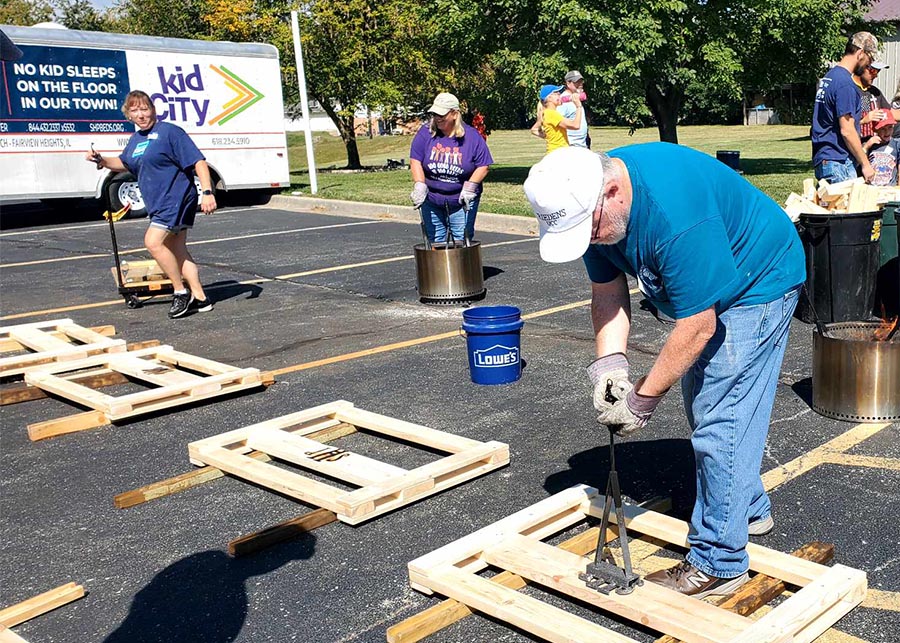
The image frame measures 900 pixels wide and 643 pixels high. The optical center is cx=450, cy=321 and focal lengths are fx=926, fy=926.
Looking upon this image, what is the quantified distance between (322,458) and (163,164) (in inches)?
189

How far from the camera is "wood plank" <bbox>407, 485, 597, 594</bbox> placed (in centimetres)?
362

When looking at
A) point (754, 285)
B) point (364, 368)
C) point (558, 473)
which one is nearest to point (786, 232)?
point (754, 285)

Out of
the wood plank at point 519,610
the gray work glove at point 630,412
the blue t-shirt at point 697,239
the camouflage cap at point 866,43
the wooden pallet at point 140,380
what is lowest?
the wood plank at point 519,610

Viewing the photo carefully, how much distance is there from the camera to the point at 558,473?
4.73 metres

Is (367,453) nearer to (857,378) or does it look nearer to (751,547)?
→ (751,547)

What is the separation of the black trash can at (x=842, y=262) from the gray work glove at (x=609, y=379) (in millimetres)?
4381

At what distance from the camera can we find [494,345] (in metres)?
6.21

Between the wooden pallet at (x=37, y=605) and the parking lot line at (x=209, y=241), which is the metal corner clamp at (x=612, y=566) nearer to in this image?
the wooden pallet at (x=37, y=605)

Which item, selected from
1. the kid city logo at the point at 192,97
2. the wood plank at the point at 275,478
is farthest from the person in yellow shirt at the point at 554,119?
the kid city logo at the point at 192,97

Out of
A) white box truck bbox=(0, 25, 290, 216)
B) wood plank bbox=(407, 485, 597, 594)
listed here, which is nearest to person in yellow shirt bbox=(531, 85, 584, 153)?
wood plank bbox=(407, 485, 597, 594)

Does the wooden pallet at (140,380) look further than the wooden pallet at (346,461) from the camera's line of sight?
Yes

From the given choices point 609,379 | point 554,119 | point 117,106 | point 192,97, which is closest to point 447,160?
point 554,119

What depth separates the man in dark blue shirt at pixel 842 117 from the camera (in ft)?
24.5

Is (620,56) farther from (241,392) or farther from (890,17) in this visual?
(890,17)
